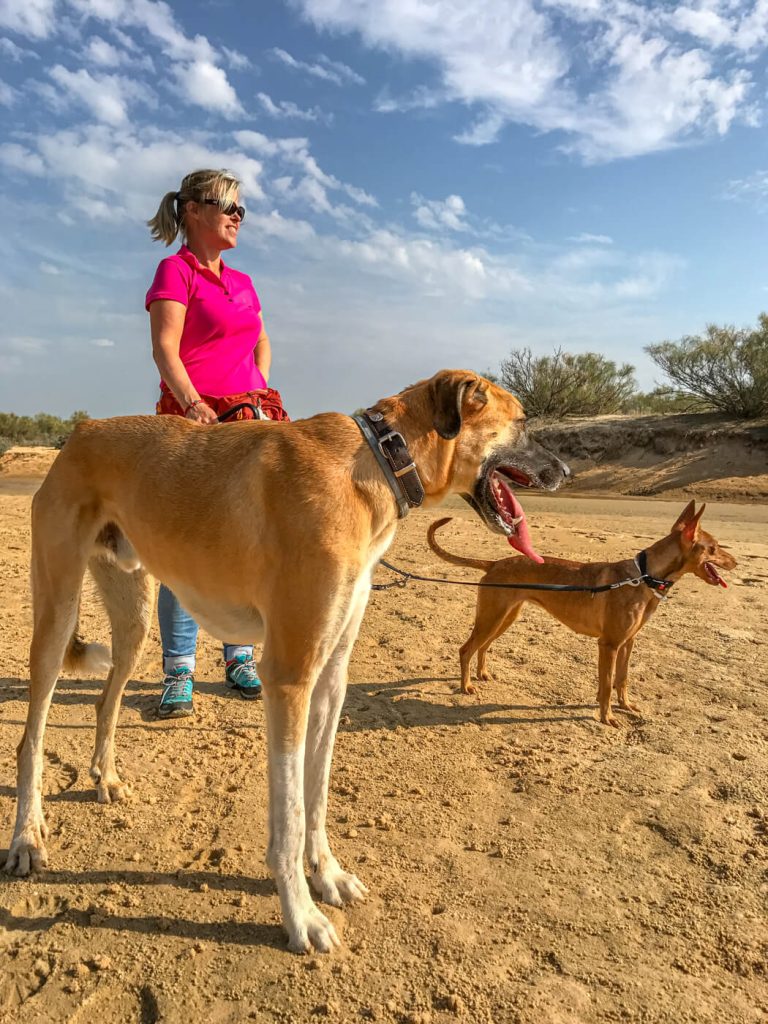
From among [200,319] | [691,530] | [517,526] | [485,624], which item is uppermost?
[200,319]

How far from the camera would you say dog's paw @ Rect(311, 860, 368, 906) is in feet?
8.68

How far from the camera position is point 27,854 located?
2822mm

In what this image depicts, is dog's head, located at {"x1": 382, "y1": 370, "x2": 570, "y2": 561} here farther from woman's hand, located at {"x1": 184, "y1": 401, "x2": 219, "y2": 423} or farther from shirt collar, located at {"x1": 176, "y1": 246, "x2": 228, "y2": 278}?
shirt collar, located at {"x1": 176, "y1": 246, "x2": 228, "y2": 278}

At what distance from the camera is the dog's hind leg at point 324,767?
269 cm

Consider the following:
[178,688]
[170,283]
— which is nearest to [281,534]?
[170,283]

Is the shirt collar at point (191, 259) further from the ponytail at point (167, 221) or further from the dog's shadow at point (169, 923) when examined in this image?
the dog's shadow at point (169, 923)

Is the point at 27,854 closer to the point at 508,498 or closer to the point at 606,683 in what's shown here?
the point at 508,498

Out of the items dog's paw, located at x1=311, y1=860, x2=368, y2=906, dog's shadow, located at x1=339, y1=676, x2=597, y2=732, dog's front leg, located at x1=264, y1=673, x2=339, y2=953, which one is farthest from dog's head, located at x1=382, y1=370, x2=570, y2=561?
dog's shadow, located at x1=339, y1=676, x2=597, y2=732

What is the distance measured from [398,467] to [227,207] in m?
2.20

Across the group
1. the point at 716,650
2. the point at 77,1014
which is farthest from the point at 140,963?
the point at 716,650

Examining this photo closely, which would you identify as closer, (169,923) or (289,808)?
(289,808)

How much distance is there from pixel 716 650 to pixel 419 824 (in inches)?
138

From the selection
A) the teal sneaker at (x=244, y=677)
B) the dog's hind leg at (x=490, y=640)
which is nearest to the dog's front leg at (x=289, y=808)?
the teal sneaker at (x=244, y=677)

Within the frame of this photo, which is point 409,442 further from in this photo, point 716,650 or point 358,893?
point 716,650
